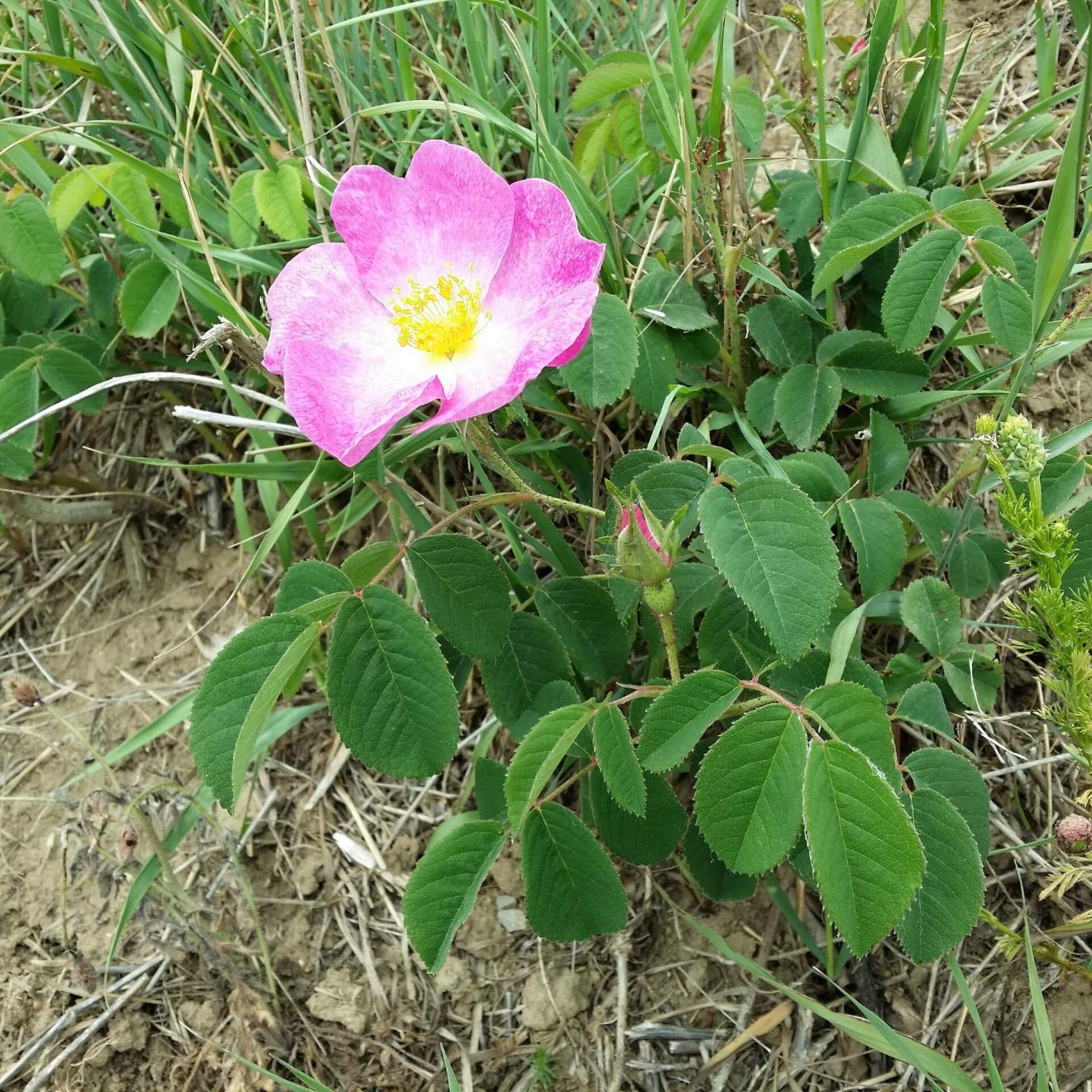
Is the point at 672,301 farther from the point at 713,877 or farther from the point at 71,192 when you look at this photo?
the point at 71,192

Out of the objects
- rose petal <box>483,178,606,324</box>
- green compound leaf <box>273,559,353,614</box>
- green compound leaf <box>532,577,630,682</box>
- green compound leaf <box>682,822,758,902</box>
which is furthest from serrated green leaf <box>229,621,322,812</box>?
green compound leaf <box>682,822,758,902</box>

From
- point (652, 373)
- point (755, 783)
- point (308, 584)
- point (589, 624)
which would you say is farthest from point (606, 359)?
point (755, 783)

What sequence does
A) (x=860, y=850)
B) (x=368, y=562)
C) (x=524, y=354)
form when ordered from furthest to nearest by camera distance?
(x=368, y=562)
(x=524, y=354)
(x=860, y=850)

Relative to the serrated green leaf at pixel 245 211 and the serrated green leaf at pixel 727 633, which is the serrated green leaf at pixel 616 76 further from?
the serrated green leaf at pixel 727 633

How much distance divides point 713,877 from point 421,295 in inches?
37.2

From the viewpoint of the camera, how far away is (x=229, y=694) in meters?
1.17

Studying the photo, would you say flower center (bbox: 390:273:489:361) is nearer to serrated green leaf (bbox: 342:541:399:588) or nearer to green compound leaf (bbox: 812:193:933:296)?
serrated green leaf (bbox: 342:541:399:588)

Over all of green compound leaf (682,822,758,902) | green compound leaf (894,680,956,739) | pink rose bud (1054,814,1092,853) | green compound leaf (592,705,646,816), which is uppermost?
green compound leaf (592,705,646,816)

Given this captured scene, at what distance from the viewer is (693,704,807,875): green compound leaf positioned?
1.08 metres

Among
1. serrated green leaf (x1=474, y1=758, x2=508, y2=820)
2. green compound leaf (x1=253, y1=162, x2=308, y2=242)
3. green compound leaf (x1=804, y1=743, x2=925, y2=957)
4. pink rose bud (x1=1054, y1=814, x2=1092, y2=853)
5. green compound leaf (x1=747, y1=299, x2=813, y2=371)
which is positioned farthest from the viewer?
green compound leaf (x1=253, y1=162, x2=308, y2=242)

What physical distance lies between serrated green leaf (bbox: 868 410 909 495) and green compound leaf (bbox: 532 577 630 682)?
460 millimetres

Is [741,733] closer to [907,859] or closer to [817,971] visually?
[907,859]

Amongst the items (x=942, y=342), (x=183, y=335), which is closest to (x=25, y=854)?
(x=183, y=335)

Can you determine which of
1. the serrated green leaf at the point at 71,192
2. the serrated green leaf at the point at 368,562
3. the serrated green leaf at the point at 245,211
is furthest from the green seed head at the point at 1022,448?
the serrated green leaf at the point at 71,192
